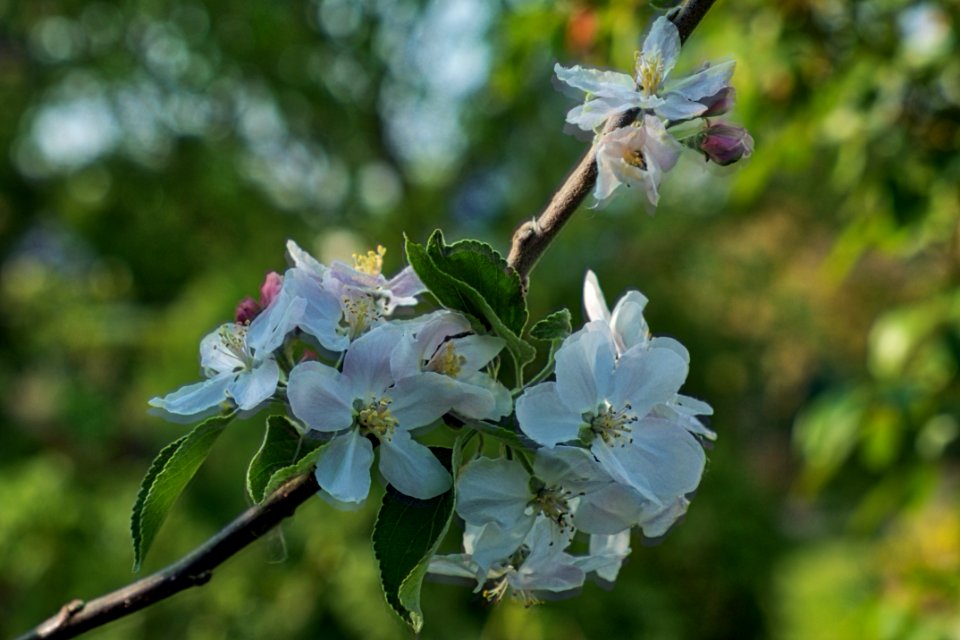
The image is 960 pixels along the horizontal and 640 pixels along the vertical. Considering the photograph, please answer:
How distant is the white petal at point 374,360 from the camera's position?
17.9 inches

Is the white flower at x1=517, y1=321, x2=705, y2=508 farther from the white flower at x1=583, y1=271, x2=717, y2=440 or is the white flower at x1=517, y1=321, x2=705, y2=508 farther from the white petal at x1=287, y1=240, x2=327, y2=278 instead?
the white petal at x1=287, y1=240, x2=327, y2=278

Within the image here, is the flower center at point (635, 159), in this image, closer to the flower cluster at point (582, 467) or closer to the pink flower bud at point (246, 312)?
the flower cluster at point (582, 467)

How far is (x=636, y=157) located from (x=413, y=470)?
0.17m

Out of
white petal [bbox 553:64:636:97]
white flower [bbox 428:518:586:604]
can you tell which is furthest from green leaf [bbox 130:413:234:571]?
white petal [bbox 553:64:636:97]

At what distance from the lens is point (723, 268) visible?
21.5 ft

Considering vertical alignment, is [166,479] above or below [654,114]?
below

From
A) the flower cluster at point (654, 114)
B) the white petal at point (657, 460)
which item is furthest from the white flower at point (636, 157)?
the white petal at point (657, 460)

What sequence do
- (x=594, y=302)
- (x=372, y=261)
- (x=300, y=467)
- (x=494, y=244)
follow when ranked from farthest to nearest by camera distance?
(x=494, y=244), (x=372, y=261), (x=594, y=302), (x=300, y=467)

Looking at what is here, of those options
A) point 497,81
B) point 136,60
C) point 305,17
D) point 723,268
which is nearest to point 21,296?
point 136,60

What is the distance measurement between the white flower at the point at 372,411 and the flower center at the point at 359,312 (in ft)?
0.09

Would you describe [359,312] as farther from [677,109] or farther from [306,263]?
[677,109]

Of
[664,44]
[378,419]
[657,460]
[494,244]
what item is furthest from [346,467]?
[494,244]

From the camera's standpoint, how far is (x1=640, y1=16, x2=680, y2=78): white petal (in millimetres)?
487

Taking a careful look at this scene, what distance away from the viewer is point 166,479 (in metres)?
0.49
